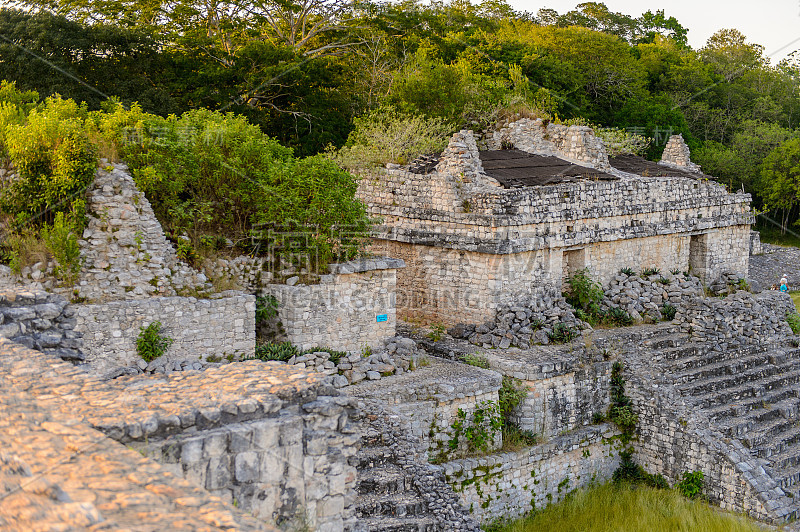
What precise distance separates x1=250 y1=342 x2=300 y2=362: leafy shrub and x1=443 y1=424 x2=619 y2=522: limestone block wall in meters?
2.64

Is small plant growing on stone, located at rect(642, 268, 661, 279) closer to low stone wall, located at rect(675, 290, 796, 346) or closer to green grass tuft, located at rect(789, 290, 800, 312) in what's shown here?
low stone wall, located at rect(675, 290, 796, 346)

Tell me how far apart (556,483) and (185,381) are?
7.94 m

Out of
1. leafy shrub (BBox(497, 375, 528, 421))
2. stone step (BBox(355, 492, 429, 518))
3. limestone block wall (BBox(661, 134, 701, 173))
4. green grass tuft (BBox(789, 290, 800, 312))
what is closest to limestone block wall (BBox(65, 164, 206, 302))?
stone step (BBox(355, 492, 429, 518))

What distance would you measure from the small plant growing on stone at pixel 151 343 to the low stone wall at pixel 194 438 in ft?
12.4

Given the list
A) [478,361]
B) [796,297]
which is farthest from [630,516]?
[796,297]

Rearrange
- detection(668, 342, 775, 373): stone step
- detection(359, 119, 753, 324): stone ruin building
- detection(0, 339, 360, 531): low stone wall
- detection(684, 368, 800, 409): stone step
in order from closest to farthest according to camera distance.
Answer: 1. detection(0, 339, 360, 531): low stone wall
2. detection(684, 368, 800, 409): stone step
3. detection(668, 342, 775, 373): stone step
4. detection(359, 119, 753, 324): stone ruin building

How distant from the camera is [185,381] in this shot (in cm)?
641

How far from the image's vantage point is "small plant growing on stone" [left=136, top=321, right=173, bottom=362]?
34.9 feet

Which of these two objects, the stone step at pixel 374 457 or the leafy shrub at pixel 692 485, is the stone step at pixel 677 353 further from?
the stone step at pixel 374 457

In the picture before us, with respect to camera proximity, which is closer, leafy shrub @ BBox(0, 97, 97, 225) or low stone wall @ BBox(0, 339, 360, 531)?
low stone wall @ BBox(0, 339, 360, 531)

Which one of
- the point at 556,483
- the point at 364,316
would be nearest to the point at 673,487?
the point at 556,483

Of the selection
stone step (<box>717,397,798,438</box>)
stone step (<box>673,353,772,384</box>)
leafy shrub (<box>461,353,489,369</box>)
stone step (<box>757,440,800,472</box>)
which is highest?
leafy shrub (<box>461,353,489,369</box>)

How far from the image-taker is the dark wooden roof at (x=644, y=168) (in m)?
19.3

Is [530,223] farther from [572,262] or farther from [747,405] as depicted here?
[747,405]
